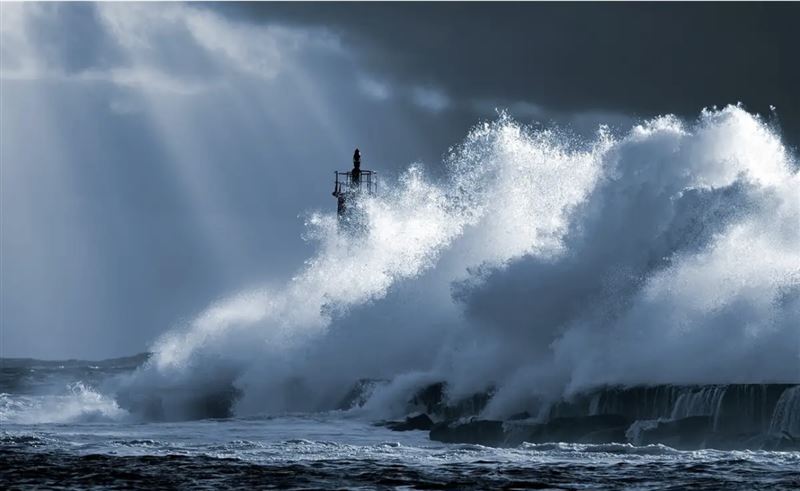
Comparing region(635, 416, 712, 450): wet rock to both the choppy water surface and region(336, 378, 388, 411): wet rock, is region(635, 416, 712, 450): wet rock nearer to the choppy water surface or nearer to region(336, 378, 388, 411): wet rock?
the choppy water surface

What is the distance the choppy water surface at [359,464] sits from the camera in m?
16.0

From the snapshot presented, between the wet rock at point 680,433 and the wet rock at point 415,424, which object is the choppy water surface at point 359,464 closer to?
the wet rock at point 680,433

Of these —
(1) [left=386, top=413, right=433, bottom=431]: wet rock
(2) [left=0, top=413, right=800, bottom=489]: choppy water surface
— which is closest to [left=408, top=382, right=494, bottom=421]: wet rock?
(1) [left=386, top=413, right=433, bottom=431]: wet rock

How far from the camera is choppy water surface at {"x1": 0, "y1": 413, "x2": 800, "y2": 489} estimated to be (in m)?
16.0

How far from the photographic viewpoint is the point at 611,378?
934 inches

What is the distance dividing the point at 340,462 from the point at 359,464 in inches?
15.7

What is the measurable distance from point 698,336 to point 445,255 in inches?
467

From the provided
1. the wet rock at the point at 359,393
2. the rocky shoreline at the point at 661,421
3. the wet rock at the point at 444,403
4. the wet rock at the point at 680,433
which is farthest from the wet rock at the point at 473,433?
the wet rock at the point at 359,393

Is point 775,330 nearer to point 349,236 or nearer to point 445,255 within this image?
point 445,255

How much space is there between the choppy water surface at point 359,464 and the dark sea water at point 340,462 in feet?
0.05

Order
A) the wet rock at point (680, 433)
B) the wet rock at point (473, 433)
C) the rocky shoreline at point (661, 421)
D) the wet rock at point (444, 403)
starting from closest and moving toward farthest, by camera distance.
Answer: the rocky shoreline at point (661, 421)
the wet rock at point (680, 433)
the wet rock at point (473, 433)
the wet rock at point (444, 403)

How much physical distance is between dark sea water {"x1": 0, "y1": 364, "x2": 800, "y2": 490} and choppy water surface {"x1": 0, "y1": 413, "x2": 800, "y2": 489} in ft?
0.05

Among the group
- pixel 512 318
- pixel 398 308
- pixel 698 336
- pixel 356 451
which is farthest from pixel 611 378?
pixel 398 308

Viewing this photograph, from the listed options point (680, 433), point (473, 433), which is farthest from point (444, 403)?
point (680, 433)
